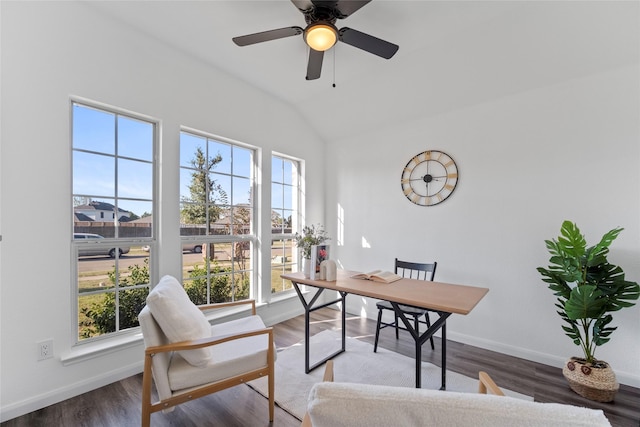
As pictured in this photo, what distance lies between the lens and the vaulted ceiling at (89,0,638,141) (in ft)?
7.03

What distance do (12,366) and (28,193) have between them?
Answer: 115cm

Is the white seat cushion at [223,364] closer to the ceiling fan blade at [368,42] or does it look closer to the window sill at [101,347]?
the window sill at [101,347]

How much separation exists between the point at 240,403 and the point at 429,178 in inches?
114

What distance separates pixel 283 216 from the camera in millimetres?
3898

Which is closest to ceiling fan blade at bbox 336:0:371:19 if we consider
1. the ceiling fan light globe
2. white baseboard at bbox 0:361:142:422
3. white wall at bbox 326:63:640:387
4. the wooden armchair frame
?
the ceiling fan light globe

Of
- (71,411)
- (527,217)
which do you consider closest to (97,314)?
(71,411)

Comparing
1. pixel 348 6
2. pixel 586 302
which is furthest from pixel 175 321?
pixel 586 302

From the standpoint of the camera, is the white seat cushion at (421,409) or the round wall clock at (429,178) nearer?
the white seat cushion at (421,409)

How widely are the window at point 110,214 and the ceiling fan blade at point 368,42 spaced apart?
75.5 inches

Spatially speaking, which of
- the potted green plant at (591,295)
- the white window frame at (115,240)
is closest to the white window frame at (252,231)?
the white window frame at (115,240)

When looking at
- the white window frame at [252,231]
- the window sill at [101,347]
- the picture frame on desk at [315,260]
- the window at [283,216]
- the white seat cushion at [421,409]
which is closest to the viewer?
the white seat cushion at [421,409]

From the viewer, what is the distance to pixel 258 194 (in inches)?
136

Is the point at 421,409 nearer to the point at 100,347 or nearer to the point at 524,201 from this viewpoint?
the point at 100,347

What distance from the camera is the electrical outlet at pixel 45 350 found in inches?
76.6
